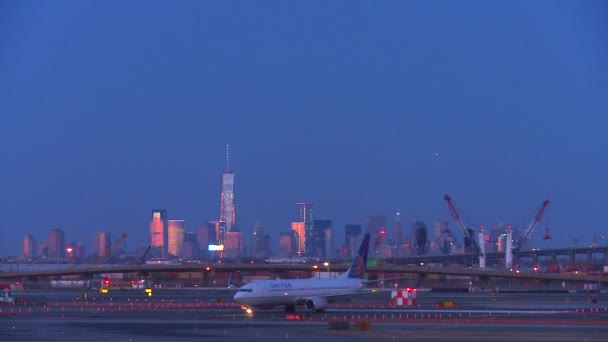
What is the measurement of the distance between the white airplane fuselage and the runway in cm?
→ 102

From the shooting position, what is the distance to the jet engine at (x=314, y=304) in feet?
261

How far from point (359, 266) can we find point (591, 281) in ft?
330

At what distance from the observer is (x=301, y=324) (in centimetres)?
6378

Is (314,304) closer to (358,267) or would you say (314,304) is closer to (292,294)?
(292,294)

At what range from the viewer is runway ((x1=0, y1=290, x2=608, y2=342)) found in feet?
174

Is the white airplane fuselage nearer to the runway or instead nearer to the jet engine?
the jet engine

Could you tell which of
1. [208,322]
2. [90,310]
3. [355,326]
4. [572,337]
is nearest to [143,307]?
[90,310]

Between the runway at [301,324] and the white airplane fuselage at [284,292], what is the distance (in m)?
1.02

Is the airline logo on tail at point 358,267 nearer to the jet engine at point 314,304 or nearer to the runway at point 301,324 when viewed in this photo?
the runway at point 301,324

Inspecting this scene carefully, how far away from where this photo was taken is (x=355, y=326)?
59188 mm

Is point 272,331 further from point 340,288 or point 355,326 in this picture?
point 340,288

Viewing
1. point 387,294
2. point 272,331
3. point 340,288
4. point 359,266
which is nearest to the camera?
point 272,331

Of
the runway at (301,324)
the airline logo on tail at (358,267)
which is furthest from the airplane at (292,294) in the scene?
the airline logo on tail at (358,267)

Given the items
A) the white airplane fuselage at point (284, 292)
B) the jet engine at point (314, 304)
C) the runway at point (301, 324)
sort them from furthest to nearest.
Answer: the jet engine at point (314, 304) → the white airplane fuselage at point (284, 292) → the runway at point (301, 324)
